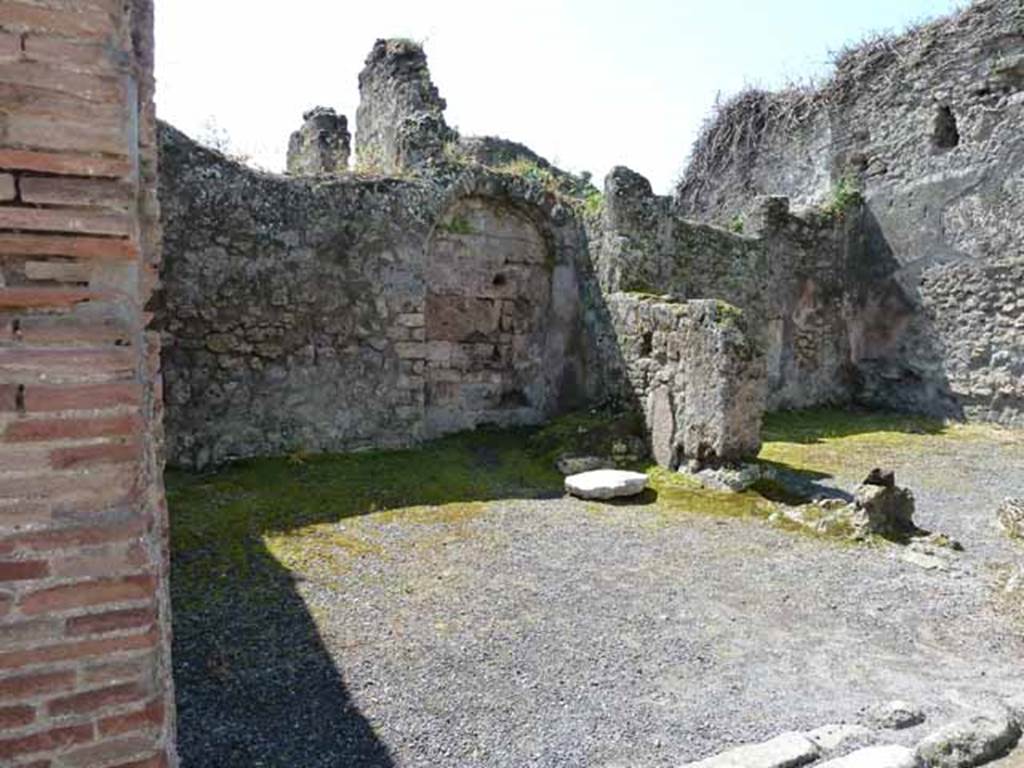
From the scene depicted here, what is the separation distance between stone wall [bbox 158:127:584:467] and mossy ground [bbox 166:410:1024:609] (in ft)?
1.46

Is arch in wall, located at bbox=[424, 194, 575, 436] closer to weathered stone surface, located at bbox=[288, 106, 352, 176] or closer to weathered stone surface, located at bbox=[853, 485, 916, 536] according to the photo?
weathered stone surface, located at bbox=[288, 106, 352, 176]

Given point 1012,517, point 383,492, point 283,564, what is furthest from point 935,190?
point 283,564

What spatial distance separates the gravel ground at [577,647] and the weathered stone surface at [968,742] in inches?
4.3

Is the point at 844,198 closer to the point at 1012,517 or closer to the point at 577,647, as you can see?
the point at 1012,517

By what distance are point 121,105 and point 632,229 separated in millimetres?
8020

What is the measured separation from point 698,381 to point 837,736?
184 inches

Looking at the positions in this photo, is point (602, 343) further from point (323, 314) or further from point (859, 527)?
point (859, 527)

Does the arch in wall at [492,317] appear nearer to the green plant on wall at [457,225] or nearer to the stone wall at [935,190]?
the green plant on wall at [457,225]

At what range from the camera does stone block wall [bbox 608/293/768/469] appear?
7.36 meters

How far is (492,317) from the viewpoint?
944cm

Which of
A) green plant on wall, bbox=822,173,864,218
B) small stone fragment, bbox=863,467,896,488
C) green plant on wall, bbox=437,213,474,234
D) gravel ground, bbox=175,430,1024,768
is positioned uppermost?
green plant on wall, bbox=822,173,864,218

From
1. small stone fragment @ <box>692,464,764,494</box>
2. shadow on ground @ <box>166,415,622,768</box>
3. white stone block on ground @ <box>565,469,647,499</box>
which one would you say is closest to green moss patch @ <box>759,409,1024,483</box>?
small stone fragment @ <box>692,464,764,494</box>

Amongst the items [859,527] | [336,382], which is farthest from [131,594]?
[336,382]

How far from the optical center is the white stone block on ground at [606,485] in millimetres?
7027
